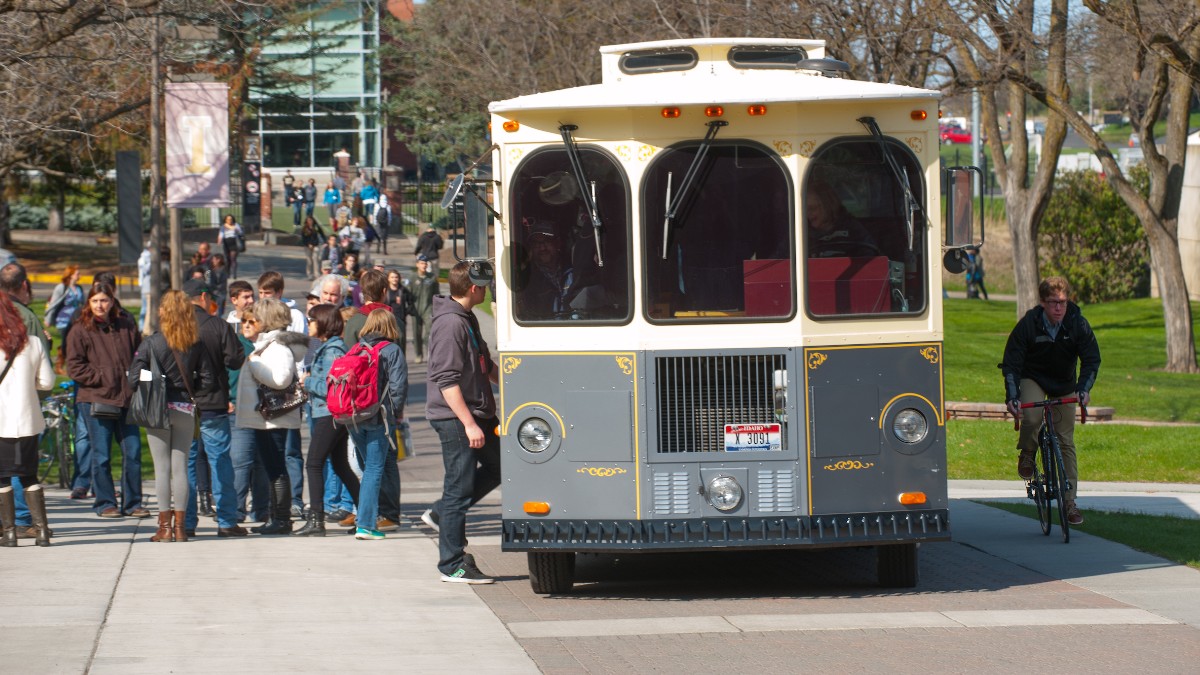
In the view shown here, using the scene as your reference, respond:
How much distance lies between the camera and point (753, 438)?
8461mm

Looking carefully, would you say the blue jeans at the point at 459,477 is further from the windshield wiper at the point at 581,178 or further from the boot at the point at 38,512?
the boot at the point at 38,512

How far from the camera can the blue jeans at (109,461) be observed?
11789 millimetres

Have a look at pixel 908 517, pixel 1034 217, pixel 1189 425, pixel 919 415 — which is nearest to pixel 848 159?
pixel 919 415

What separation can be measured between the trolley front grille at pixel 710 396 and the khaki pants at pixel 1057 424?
3176 mm

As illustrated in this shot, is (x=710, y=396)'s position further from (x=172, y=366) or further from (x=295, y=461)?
(x=295, y=461)

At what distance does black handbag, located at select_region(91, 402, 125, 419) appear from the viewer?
11492 millimetres

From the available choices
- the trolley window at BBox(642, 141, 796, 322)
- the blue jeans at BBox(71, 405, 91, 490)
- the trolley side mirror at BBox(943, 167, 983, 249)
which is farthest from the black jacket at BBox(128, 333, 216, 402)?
the trolley side mirror at BBox(943, 167, 983, 249)

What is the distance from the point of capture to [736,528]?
844cm

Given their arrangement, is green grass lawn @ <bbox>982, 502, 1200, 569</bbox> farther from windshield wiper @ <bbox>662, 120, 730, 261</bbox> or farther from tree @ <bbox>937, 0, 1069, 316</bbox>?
tree @ <bbox>937, 0, 1069, 316</bbox>

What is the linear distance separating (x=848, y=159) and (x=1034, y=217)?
18548mm

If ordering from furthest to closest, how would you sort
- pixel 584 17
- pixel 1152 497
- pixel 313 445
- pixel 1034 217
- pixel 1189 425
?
1. pixel 584 17
2. pixel 1034 217
3. pixel 1189 425
4. pixel 1152 497
5. pixel 313 445

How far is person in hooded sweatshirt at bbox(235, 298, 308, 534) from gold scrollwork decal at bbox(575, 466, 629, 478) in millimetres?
3296

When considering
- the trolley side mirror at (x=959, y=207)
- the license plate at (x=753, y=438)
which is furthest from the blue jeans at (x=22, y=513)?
the trolley side mirror at (x=959, y=207)

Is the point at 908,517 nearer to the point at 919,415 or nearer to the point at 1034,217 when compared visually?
the point at 919,415
